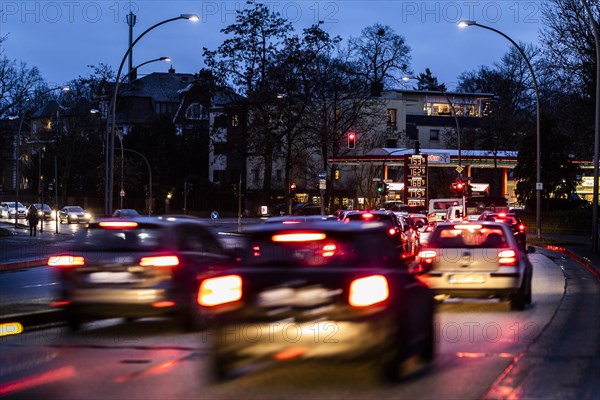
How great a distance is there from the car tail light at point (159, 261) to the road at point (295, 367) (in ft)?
3.25

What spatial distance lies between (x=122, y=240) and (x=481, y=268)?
6246 millimetres

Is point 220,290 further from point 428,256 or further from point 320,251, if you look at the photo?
point 428,256

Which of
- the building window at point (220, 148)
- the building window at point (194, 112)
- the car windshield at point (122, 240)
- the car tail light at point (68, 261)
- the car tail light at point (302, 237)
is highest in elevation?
the building window at point (194, 112)

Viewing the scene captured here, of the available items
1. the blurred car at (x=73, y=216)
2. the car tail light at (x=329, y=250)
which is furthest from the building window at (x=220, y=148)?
the car tail light at (x=329, y=250)

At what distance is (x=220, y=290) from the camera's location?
9266 millimetres

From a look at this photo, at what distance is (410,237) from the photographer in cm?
2878

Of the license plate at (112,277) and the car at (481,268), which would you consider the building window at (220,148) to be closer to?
the car at (481,268)

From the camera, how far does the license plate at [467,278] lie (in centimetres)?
1558

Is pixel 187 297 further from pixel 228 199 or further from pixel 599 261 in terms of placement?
pixel 228 199

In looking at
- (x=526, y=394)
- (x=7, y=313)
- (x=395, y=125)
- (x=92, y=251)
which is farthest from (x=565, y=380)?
(x=395, y=125)

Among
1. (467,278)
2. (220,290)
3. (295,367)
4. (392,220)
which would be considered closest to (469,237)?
(467,278)

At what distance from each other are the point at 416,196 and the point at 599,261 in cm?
3382

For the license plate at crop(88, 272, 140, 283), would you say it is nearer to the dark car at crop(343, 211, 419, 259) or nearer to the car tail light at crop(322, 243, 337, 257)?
the car tail light at crop(322, 243, 337, 257)

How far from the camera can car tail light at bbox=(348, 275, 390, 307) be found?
29.3 feet
